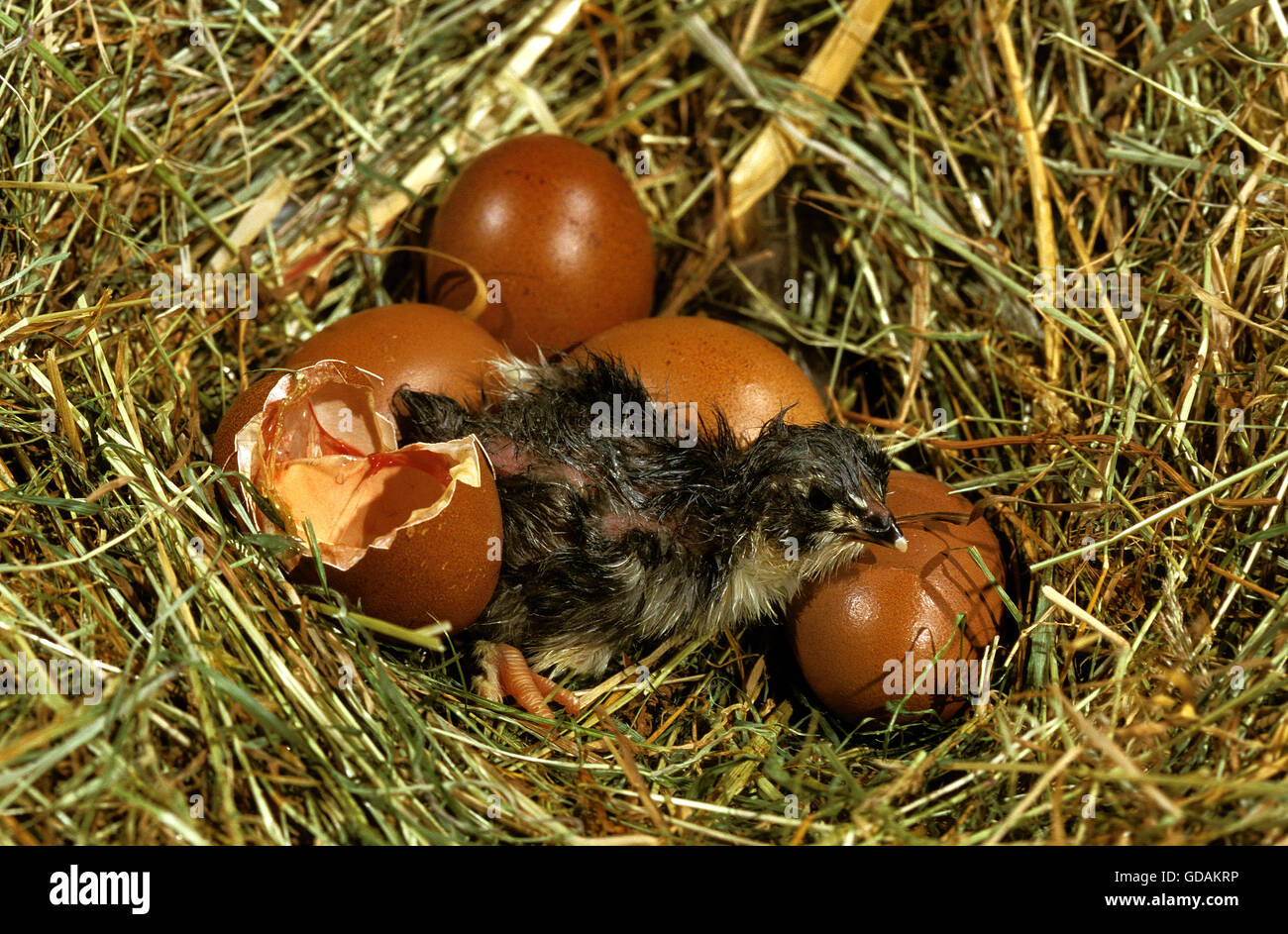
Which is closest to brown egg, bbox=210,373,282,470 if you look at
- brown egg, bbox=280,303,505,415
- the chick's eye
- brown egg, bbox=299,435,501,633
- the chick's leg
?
brown egg, bbox=280,303,505,415

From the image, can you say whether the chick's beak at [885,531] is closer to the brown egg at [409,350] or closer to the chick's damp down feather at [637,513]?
the chick's damp down feather at [637,513]

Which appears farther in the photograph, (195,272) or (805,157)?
(805,157)

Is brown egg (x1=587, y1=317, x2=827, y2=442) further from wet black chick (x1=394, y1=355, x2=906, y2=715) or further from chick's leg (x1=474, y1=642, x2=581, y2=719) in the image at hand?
chick's leg (x1=474, y1=642, x2=581, y2=719)

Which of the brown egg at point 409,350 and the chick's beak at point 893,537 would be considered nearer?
the chick's beak at point 893,537

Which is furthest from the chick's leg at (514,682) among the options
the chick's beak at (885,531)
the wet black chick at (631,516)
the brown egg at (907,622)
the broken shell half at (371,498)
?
→ the chick's beak at (885,531)

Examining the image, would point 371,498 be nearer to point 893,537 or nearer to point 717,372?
point 717,372

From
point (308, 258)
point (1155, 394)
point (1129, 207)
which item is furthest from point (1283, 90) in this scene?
point (308, 258)
